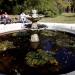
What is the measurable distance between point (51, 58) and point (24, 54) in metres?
1.54

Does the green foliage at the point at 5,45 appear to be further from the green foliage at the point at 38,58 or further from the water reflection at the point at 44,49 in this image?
the green foliage at the point at 38,58

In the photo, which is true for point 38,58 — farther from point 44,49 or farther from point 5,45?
point 5,45

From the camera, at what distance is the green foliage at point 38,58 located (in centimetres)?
1084

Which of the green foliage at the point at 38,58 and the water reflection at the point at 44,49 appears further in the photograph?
the green foliage at the point at 38,58

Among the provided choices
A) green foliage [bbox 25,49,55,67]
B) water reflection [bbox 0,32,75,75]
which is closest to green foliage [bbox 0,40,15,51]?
water reflection [bbox 0,32,75,75]

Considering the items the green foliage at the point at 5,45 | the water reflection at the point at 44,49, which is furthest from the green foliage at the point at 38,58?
the green foliage at the point at 5,45

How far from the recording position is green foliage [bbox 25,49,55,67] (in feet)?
35.6

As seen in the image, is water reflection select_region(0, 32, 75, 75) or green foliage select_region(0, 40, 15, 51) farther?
green foliage select_region(0, 40, 15, 51)

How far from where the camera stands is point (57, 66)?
1024cm

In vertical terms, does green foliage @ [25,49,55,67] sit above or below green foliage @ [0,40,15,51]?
above

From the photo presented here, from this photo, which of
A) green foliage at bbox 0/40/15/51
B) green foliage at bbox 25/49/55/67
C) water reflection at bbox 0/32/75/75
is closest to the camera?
water reflection at bbox 0/32/75/75

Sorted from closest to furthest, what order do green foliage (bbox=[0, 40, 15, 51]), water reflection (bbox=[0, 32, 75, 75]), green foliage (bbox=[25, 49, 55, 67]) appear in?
water reflection (bbox=[0, 32, 75, 75]), green foliage (bbox=[25, 49, 55, 67]), green foliage (bbox=[0, 40, 15, 51])

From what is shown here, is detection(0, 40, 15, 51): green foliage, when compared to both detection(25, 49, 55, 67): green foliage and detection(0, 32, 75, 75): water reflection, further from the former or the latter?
detection(25, 49, 55, 67): green foliage

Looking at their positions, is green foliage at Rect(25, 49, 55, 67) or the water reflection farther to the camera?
green foliage at Rect(25, 49, 55, 67)
